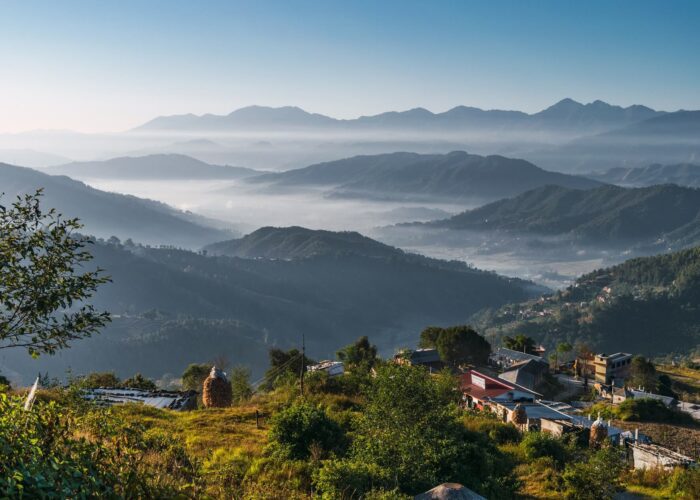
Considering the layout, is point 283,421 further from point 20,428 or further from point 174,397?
point 174,397

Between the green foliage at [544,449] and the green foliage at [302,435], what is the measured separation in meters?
8.23

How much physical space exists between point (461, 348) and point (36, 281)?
5960 cm

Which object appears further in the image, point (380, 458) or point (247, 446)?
point (247, 446)

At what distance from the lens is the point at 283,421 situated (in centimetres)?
1927

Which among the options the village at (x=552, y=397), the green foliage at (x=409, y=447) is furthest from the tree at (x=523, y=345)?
the green foliage at (x=409, y=447)

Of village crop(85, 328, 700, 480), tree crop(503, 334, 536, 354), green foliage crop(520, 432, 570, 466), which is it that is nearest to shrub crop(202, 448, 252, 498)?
village crop(85, 328, 700, 480)

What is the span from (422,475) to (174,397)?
23120mm

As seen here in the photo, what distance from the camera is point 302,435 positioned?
19.1m

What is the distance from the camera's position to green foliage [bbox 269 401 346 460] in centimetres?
1867

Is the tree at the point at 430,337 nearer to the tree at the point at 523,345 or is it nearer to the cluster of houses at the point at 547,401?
the cluster of houses at the point at 547,401

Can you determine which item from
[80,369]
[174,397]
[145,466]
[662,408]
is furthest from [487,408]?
[80,369]

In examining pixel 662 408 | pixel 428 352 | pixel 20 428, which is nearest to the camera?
pixel 20 428

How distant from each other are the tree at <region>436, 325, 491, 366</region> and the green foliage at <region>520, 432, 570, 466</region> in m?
41.6

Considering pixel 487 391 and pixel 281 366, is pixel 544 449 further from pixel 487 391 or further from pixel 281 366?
pixel 281 366
